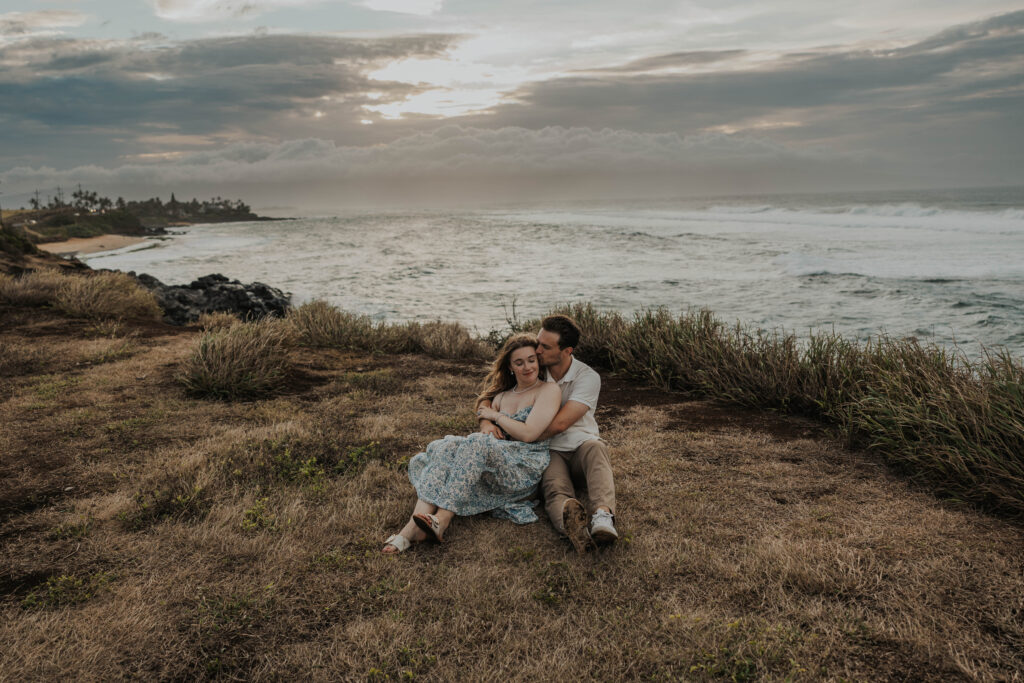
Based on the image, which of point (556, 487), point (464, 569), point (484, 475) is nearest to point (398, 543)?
point (464, 569)

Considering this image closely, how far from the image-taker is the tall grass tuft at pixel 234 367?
25.8ft

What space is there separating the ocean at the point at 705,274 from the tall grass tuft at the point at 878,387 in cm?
97

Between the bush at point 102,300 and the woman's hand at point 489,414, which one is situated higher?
the bush at point 102,300

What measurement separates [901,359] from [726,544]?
3.83 meters

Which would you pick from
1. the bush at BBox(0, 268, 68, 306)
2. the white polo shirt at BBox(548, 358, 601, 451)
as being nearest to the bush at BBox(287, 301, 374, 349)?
the bush at BBox(0, 268, 68, 306)

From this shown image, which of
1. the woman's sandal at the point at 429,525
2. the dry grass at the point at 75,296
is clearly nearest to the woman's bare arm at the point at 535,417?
the woman's sandal at the point at 429,525

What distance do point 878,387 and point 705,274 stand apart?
25123 millimetres

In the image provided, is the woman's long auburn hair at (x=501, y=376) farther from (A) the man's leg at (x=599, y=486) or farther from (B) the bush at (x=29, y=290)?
(B) the bush at (x=29, y=290)

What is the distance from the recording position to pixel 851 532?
14.4 feet

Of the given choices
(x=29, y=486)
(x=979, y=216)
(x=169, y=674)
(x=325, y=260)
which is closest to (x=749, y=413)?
(x=169, y=674)

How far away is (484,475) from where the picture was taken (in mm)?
4754

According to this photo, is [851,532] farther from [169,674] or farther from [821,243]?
[821,243]

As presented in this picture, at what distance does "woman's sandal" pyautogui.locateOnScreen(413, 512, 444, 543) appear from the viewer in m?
4.20

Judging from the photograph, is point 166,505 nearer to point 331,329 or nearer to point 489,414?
point 489,414
